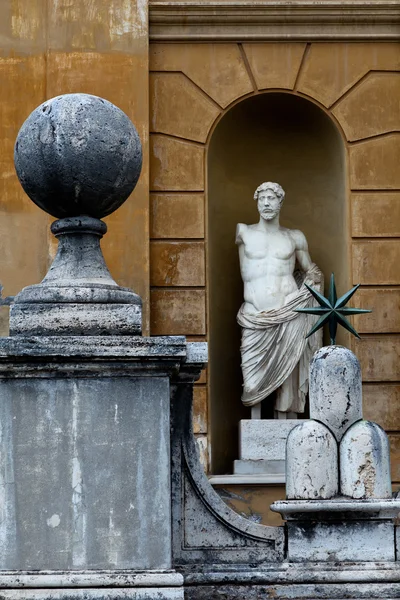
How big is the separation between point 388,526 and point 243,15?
8552 mm

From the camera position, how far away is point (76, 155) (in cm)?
678

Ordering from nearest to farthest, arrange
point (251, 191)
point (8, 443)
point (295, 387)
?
point (8, 443)
point (295, 387)
point (251, 191)

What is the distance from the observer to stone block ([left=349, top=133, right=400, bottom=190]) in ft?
46.4

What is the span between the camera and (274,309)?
13.6 meters

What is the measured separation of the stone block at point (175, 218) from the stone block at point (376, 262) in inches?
65.7

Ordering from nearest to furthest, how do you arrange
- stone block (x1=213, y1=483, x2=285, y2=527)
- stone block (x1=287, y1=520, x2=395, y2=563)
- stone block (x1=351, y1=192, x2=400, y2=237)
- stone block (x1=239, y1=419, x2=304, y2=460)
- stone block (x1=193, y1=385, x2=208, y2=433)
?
1. stone block (x1=287, y1=520, x2=395, y2=563)
2. stone block (x1=213, y1=483, x2=285, y2=527)
3. stone block (x1=239, y1=419, x2=304, y2=460)
4. stone block (x1=193, y1=385, x2=208, y2=433)
5. stone block (x1=351, y1=192, x2=400, y2=237)

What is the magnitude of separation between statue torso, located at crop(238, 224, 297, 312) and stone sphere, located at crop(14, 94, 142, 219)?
682 centimetres

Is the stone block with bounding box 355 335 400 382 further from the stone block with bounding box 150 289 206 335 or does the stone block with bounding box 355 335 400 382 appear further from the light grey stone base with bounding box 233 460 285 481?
the stone block with bounding box 150 289 206 335

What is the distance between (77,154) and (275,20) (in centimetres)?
799

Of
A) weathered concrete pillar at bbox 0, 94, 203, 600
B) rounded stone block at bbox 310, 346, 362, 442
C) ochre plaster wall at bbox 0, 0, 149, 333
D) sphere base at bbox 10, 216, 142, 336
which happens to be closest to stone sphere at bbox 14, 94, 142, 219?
sphere base at bbox 10, 216, 142, 336

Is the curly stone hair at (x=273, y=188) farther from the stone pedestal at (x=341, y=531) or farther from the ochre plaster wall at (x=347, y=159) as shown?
the stone pedestal at (x=341, y=531)

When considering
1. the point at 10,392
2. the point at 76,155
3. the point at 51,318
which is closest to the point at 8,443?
the point at 10,392

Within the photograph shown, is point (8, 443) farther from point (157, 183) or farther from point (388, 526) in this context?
point (157, 183)

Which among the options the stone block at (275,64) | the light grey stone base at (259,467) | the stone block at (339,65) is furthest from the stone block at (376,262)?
the light grey stone base at (259,467)
